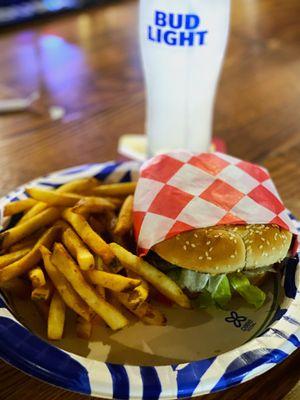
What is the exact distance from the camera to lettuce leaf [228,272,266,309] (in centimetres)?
113

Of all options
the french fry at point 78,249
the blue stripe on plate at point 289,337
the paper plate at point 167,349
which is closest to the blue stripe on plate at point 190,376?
the paper plate at point 167,349

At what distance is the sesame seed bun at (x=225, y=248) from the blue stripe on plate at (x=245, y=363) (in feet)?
0.68

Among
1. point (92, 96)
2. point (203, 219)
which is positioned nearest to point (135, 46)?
point (92, 96)

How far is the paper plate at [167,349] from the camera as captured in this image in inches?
34.3

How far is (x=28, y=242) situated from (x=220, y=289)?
1.34 ft

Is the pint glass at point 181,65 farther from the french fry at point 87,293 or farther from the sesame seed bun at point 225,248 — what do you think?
the french fry at point 87,293

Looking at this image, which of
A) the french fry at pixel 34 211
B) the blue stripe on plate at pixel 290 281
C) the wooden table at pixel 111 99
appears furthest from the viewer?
the wooden table at pixel 111 99

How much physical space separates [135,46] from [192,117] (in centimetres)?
98

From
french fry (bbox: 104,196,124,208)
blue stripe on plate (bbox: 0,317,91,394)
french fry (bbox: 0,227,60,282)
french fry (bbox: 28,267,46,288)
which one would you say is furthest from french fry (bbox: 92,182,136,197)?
blue stripe on plate (bbox: 0,317,91,394)

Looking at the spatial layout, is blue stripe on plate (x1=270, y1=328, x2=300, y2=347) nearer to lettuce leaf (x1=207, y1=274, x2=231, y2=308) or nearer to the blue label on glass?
lettuce leaf (x1=207, y1=274, x2=231, y2=308)

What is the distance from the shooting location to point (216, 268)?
3.56ft

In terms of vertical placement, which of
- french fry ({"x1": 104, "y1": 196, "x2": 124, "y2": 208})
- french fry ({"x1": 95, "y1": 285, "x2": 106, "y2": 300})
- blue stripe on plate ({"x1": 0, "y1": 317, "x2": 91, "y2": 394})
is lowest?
blue stripe on plate ({"x1": 0, "y1": 317, "x2": 91, "y2": 394})

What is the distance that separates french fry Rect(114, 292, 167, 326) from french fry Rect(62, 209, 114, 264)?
7 cm

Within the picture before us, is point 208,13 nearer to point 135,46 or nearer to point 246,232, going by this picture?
point 246,232
